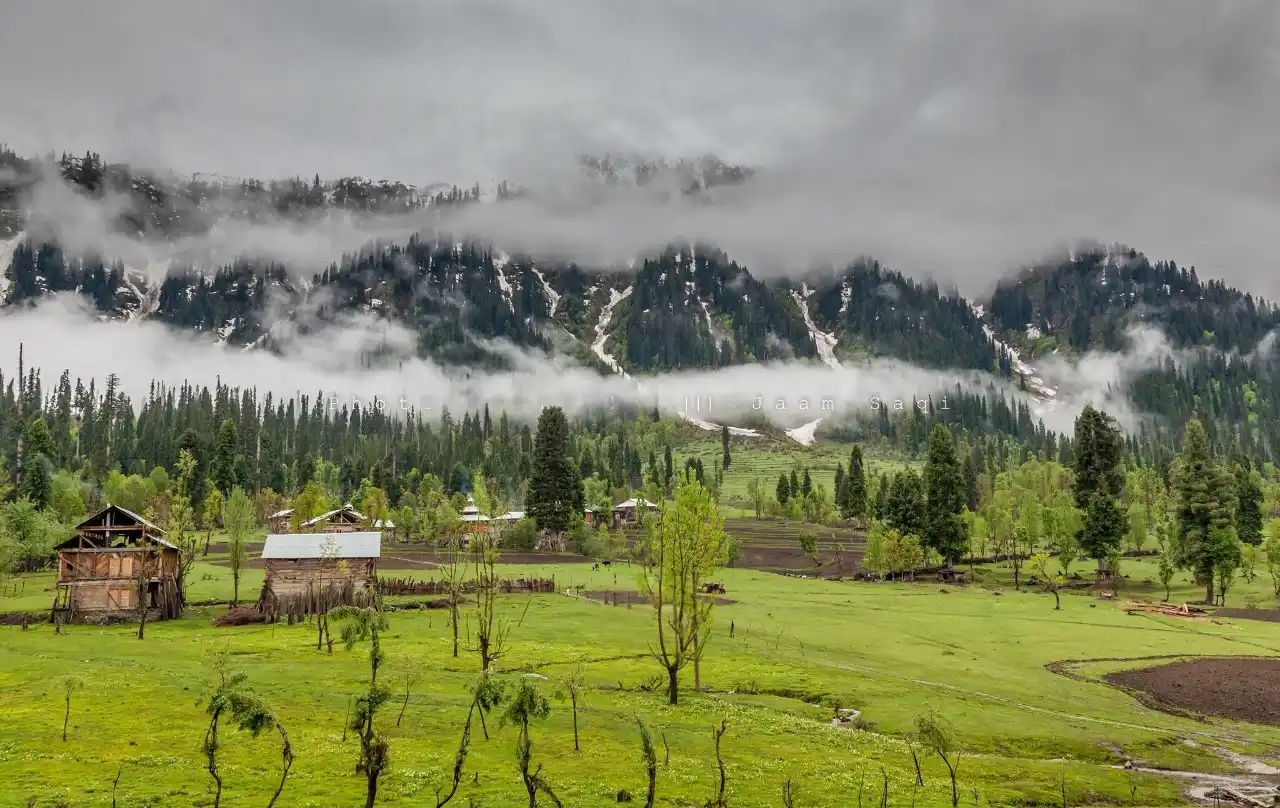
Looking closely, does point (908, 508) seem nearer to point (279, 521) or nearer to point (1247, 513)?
point (1247, 513)

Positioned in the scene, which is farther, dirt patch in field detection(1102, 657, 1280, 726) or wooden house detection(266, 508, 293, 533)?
wooden house detection(266, 508, 293, 533)

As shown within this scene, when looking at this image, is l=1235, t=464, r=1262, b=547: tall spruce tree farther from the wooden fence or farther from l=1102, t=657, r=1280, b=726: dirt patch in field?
the wooden fence

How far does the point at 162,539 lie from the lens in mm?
73938

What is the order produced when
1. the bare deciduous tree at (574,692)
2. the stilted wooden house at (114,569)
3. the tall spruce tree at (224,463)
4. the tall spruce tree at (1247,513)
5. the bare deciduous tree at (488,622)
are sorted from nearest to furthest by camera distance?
1. the bare deciduous tree at (574,692)
2. the bare deciduous tree at (488,622)
3. the stilted wooden house at (114,569)
4. the tall spruce tree at (1247,513)
5. the tall spruce tree at (224,463)

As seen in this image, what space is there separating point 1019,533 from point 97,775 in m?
137

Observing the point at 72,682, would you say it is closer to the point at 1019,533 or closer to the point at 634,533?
the point at 1019,533

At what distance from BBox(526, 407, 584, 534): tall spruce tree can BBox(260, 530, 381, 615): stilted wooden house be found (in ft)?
216

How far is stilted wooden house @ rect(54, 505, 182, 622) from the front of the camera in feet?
232

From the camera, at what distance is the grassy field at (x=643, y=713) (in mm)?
28531

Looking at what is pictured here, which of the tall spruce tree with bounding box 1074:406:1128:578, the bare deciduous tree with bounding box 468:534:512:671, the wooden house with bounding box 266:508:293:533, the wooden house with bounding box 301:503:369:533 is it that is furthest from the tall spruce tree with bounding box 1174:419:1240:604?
the wooden house with bounding box 266:508:293:533

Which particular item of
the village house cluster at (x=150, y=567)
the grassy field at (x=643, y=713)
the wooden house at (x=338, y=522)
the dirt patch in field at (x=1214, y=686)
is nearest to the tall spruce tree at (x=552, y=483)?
the wooden house at (x=338, y=522)

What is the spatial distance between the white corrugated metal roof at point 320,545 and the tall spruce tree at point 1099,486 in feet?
325

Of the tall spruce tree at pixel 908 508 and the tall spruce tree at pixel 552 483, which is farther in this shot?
the tall spruce tree at pixel 552 483

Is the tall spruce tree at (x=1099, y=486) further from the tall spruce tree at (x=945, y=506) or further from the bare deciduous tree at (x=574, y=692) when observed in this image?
the bare deciduous tree at (x=574, y=692)
